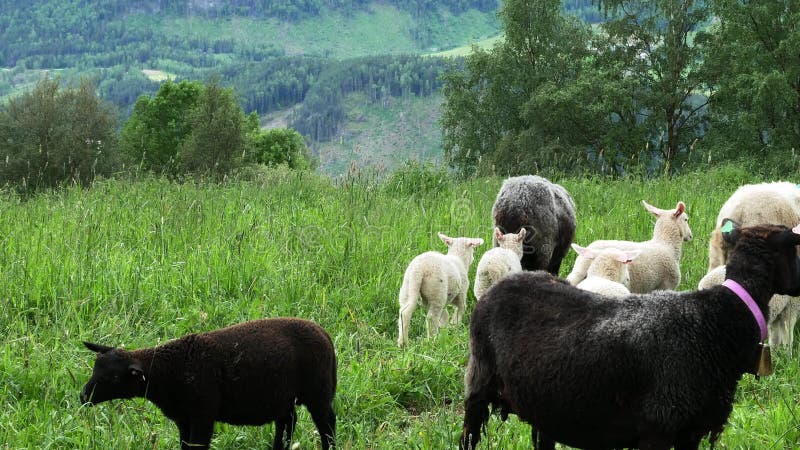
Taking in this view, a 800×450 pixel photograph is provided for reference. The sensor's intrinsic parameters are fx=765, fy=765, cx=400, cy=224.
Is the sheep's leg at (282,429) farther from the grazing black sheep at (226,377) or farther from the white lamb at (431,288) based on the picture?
the white lamb at (431,288)

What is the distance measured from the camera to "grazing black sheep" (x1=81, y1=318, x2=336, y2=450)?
14.1 feet

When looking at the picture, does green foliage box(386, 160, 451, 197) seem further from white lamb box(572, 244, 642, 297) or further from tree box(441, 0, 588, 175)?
tree box(441, 0, 588, 175)

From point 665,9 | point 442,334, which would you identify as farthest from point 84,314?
→ point 665,9

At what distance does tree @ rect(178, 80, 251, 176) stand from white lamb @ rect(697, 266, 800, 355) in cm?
4875

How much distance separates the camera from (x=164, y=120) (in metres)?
64.7

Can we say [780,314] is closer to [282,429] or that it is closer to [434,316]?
[434,316]

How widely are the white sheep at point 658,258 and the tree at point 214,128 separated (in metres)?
47.4

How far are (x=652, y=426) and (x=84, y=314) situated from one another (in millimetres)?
4811

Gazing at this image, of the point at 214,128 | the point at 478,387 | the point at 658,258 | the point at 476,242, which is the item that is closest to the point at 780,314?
the point at 658,258

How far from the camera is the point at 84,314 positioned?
21.0 feet

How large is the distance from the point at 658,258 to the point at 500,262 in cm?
173

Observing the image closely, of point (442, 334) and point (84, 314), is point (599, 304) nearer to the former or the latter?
point (442, 334)

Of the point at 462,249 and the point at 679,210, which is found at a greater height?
the point at 679,210

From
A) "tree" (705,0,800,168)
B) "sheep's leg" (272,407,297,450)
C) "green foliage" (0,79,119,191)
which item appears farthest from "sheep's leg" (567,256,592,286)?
"green foliage" (0,79,119,191)
